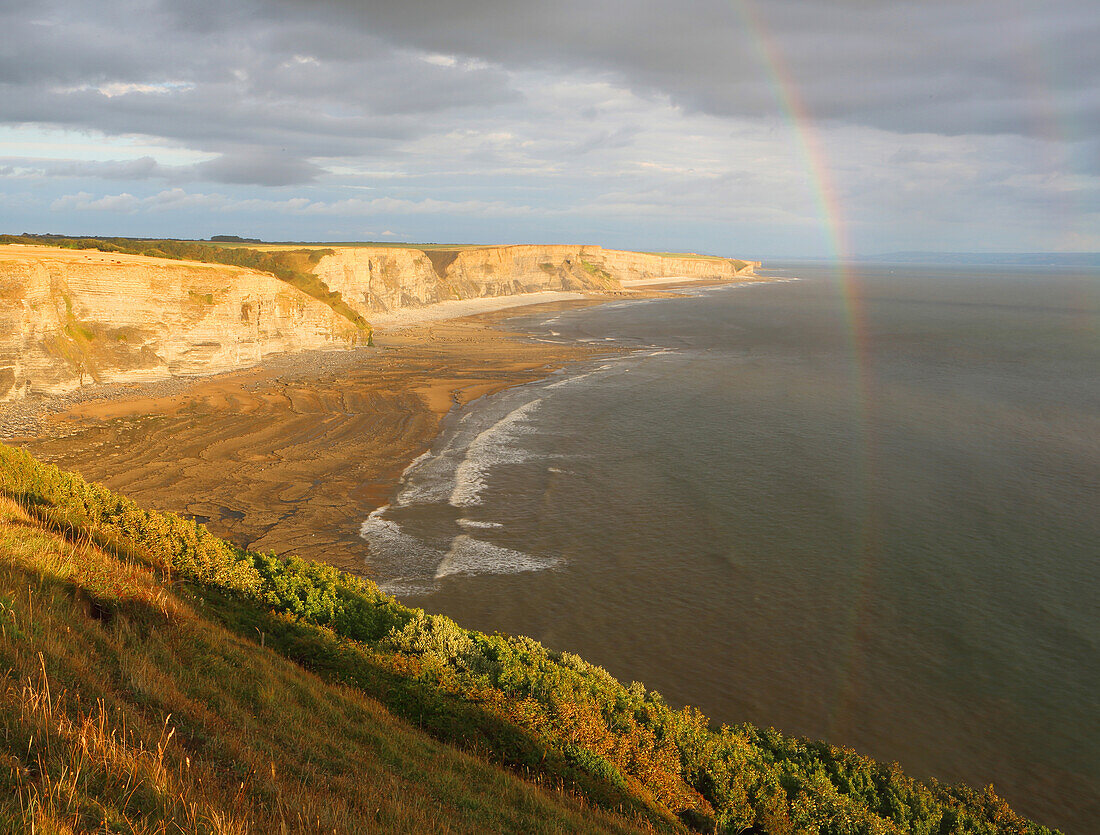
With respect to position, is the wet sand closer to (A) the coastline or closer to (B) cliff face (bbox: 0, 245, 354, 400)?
(A) the coastline

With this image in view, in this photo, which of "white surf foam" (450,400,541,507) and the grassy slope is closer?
the grassy slope

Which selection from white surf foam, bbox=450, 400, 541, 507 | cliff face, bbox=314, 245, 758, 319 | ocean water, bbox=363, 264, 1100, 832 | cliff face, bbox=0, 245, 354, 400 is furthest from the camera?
cliff face, bbox=314, 245, 758, 319

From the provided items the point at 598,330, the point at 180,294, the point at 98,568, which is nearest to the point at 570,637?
the point at 98,568

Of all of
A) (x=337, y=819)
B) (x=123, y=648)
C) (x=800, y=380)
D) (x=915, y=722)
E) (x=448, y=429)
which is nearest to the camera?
(x=337, y=819)

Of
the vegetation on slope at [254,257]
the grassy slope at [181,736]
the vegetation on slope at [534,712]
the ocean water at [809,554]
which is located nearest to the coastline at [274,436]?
the ocean water at [809,554]

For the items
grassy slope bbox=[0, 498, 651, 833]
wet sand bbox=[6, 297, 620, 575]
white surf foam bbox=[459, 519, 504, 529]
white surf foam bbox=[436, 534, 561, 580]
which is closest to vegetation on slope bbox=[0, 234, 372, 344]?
wet sand bbox=[6, 297, 620, 575]

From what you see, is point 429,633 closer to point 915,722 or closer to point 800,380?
point 915,722

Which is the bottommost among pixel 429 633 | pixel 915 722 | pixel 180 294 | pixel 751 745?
pixel 915 722

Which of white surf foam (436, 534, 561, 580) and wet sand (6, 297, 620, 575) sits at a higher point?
wet sand (6, 297, 620, 575)
